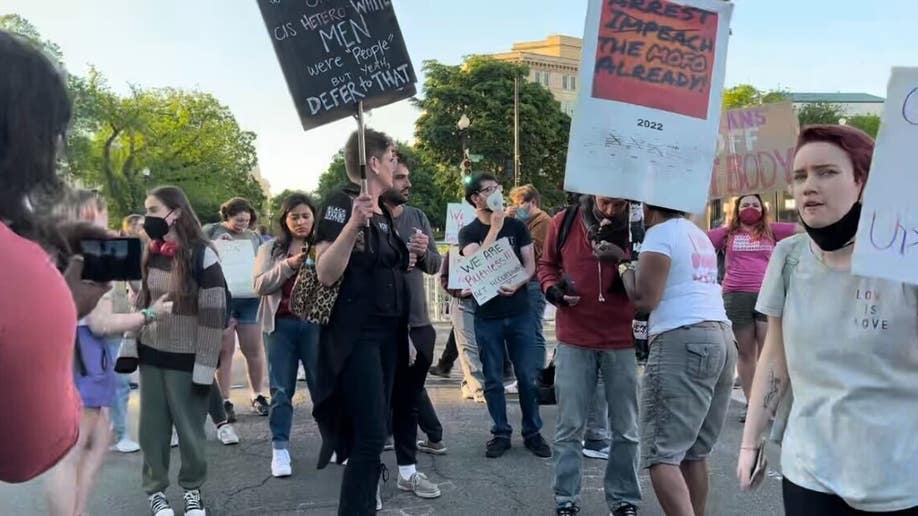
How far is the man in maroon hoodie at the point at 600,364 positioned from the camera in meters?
4.42

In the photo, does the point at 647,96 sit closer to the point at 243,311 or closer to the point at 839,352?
the point at 839,352

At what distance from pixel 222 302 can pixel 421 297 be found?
3.70ft

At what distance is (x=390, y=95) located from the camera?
4031 mm

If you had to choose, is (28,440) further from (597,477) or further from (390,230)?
(597,477)

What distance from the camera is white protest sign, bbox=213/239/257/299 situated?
24.5 ft

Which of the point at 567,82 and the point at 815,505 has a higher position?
the point at 567,82

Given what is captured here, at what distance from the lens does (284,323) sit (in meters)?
5.86

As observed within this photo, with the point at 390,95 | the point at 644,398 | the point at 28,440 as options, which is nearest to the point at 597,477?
the point at 644,398

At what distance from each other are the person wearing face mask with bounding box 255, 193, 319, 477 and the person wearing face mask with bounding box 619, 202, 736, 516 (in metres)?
2.63

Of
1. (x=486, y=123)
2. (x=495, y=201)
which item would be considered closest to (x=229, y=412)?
(x=495, y=201)

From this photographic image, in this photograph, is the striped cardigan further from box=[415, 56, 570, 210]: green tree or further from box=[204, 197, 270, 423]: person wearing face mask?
box=[415, 56, 570, 210]: green tree

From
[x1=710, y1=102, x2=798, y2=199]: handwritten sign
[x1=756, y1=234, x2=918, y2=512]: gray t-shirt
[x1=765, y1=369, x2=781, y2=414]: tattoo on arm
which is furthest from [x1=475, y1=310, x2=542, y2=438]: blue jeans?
[x1=756, y1=234, x2=918, y2=512]: gray t-shirt

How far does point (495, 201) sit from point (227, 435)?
2866mm

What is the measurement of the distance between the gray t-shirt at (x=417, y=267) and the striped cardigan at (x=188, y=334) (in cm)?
108
